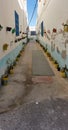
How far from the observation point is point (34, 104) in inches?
99.3

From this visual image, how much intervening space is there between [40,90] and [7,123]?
1.25 m

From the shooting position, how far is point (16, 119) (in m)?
2.09

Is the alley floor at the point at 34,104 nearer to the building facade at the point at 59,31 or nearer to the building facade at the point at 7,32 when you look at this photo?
the building facade at the point at 7,32

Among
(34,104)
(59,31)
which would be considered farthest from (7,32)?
(34,104)

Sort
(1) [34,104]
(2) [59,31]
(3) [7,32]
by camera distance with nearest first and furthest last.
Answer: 1. (1) [34,104]
2. (3) [7,32]
3. (2) [59,31]

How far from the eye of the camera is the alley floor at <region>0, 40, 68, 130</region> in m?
2.00

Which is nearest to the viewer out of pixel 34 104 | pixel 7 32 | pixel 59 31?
pixel 34 104

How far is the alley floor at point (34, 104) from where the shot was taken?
1997 mm

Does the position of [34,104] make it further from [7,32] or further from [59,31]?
[59,31]

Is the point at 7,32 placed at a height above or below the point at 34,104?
above

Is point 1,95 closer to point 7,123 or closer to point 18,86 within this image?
point 18,86

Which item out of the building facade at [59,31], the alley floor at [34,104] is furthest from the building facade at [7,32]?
the building facade at [59,31]

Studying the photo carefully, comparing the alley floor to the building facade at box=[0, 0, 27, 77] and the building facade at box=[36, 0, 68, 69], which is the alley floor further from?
the building facade at box=[36, 0, 68, 69]

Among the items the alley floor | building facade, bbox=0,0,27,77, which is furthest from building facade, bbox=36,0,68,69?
building facade, bbox=0,0,27,77
